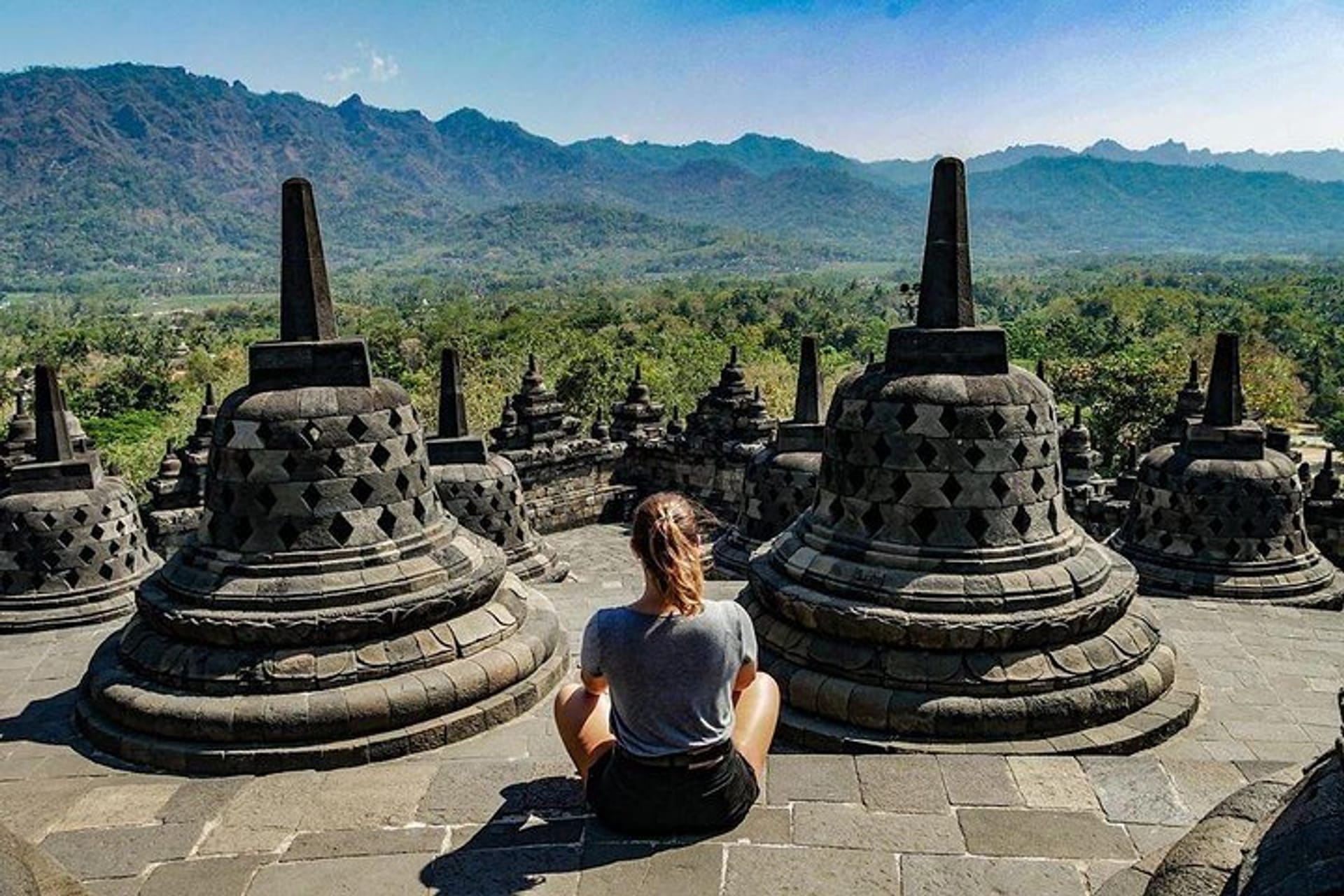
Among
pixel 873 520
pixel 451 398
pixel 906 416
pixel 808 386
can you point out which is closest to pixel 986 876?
pixel 873 520

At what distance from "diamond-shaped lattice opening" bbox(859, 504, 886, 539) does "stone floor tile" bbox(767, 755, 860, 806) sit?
173 centimetres

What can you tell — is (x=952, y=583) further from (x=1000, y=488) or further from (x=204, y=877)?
(x=204, y=877)

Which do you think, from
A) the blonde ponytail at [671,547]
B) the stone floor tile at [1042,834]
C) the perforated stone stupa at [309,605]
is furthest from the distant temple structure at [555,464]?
the blonde ponytail at [671,547]

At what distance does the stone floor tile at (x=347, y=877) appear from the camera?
3.88 m

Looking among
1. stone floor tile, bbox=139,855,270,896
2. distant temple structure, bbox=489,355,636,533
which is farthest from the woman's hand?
distant temple structure, bbox=489,355,636,533

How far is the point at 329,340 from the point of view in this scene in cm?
651

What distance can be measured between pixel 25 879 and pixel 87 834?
193 centimetres

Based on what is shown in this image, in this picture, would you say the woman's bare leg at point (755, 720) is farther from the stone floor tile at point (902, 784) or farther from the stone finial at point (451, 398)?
the stone finial at point (451, 398)

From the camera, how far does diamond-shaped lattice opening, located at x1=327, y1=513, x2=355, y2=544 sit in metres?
6.29

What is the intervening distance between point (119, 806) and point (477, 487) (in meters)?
6.77

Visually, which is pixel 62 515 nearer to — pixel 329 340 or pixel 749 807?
pixel 329 340

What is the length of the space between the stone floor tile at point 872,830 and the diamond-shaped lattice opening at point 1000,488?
2.32 m

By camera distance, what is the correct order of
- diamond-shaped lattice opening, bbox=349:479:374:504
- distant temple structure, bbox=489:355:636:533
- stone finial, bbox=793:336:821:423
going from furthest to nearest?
distant temple structure, bbox=489:355:636:533
stone finial, bbox=793:336:821:423
diamond-shaped lattice opening, bbox=349:479:374:504

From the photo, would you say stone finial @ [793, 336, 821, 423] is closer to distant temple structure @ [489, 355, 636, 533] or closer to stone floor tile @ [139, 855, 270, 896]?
stone floor tile @ [139, 855, 270, 896]
